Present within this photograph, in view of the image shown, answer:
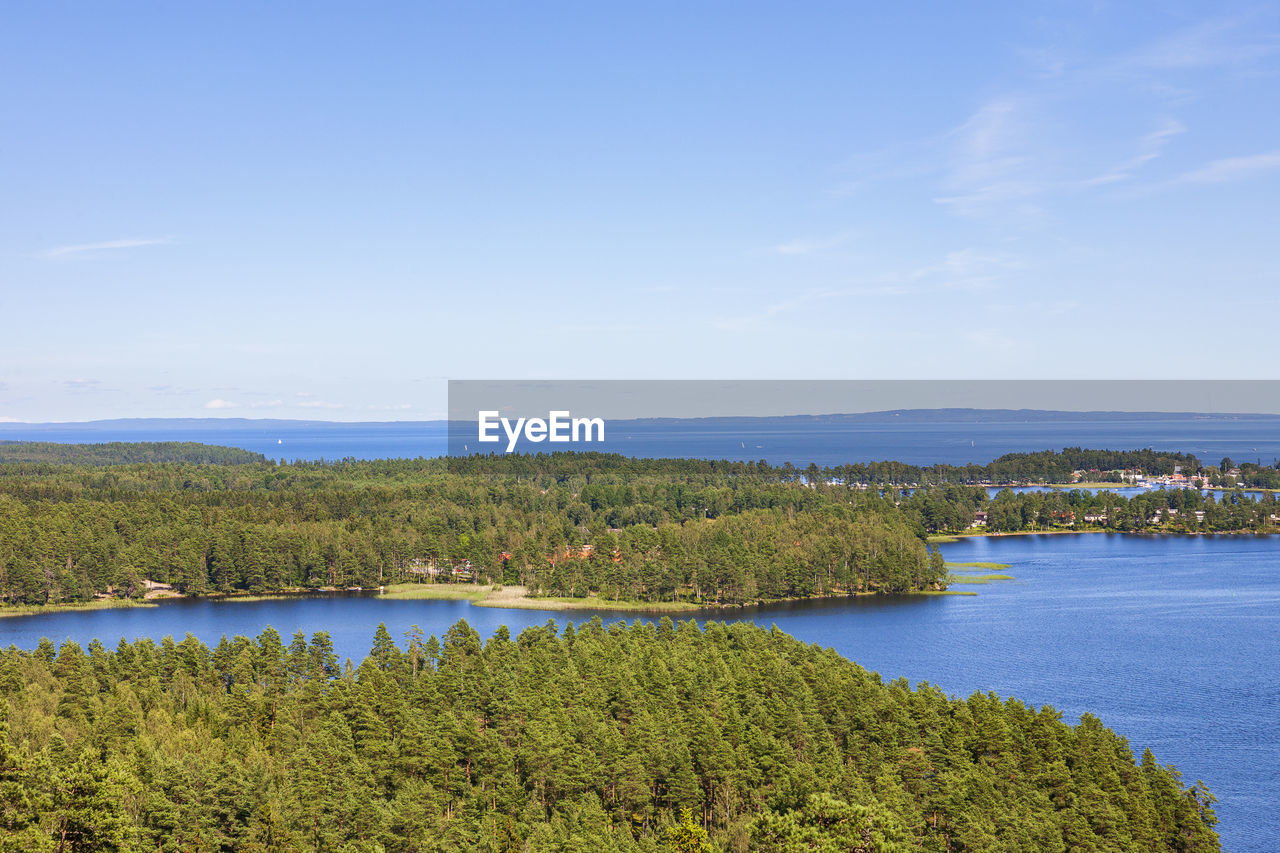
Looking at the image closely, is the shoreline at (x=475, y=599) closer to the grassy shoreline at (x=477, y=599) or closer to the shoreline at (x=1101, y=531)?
the grassy shoreline at (x=477, y=599)

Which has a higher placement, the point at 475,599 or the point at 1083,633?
the point at 1083,633

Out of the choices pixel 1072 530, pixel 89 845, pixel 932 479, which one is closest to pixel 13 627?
pixel 89 845

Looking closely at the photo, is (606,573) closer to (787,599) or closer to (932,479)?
(787,599)

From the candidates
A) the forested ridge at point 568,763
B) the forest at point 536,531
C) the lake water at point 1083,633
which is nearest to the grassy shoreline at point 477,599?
the forest at point 536,531

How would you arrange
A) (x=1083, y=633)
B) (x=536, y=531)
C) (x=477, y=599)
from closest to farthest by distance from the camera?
(x=1083, y=633) → (x=477, y=599) → (x=536, y=531)

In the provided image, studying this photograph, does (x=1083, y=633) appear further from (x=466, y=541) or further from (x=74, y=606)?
(x=74, y=606)

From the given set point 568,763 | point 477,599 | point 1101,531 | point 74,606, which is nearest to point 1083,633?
point 568,763

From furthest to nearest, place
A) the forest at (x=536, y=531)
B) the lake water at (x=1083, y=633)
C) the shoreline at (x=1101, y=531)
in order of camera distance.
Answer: the shoreline at (x=1101, y=531) < the forest at (x=536, y=531) < the lake water at (x=1083, y=633)
